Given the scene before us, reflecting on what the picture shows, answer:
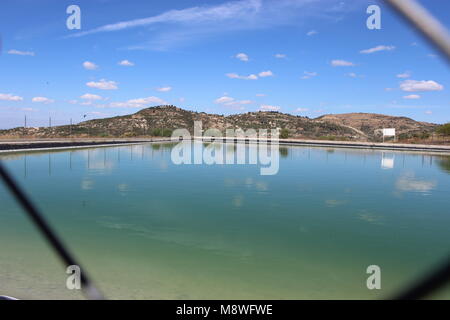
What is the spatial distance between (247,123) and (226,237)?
91.2 m

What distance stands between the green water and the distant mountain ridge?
67931 millimetres

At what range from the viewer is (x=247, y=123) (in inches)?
3856

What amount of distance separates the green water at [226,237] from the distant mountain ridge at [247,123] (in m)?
67.9

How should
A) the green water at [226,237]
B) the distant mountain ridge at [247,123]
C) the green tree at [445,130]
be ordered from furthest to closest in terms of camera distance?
the distant mountain ridge at [247,123]
the green tree at [445,130]
the green water at [226,237]

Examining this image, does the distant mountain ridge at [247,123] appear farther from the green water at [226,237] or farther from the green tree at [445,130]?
the green water at [226,237]

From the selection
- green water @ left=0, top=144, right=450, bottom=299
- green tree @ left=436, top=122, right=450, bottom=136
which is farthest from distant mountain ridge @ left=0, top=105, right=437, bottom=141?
green water @ left=0, top=144, right=450, bottom=299

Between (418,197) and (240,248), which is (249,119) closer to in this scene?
(418,197)

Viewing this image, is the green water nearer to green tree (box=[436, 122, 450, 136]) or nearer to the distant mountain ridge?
green tree (box=[436, 122, 450, 136])

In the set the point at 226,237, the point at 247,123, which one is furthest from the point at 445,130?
the point at 226,237

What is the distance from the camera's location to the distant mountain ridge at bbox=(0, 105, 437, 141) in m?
84.2

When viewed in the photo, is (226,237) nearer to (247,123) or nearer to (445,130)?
(445,130)

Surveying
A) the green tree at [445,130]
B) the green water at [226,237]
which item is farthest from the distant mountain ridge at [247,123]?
the green water at [226,237]

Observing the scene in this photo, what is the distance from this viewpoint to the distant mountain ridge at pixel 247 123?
84188 millimetres

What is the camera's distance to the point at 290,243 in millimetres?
7355
